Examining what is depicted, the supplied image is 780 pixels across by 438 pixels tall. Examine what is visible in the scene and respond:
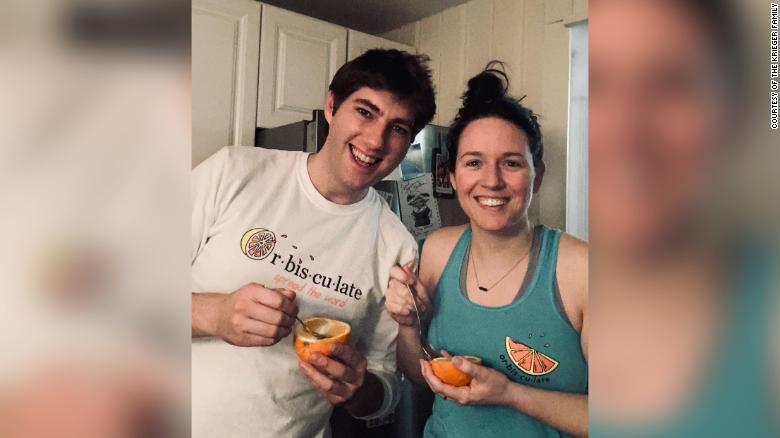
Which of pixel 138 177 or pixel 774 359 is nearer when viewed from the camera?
pixel 774 359

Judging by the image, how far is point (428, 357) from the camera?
3.09 feet

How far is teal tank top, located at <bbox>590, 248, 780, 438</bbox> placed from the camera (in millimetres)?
754

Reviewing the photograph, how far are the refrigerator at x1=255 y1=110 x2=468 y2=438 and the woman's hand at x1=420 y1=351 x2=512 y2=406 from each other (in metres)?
0.06

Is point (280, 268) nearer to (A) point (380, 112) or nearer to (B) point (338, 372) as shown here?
(B) point (338, 372)

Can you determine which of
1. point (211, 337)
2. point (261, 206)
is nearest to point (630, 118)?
point (261, 206)

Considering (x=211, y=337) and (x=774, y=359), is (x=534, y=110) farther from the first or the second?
(x=211, y=337)

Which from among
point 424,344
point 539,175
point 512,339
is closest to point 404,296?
point 424,344

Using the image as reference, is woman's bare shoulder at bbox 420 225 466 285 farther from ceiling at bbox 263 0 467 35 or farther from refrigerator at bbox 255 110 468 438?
ceiling at bbox 263 0 467 35

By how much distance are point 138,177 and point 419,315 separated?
1.71 ft

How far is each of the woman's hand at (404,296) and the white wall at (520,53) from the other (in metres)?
0.23

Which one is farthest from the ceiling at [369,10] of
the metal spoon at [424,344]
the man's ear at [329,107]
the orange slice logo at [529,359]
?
the orange slice logo at [529,359]

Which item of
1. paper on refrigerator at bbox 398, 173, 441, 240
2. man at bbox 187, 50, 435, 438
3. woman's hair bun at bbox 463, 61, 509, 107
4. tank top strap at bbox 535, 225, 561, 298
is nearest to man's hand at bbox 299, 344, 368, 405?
man at bbox 187, 50, 435, 438

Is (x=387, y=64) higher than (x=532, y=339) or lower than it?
higher

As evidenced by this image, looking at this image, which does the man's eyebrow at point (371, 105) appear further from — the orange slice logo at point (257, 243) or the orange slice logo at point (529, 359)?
the orange slice logo at point (529, 359)
